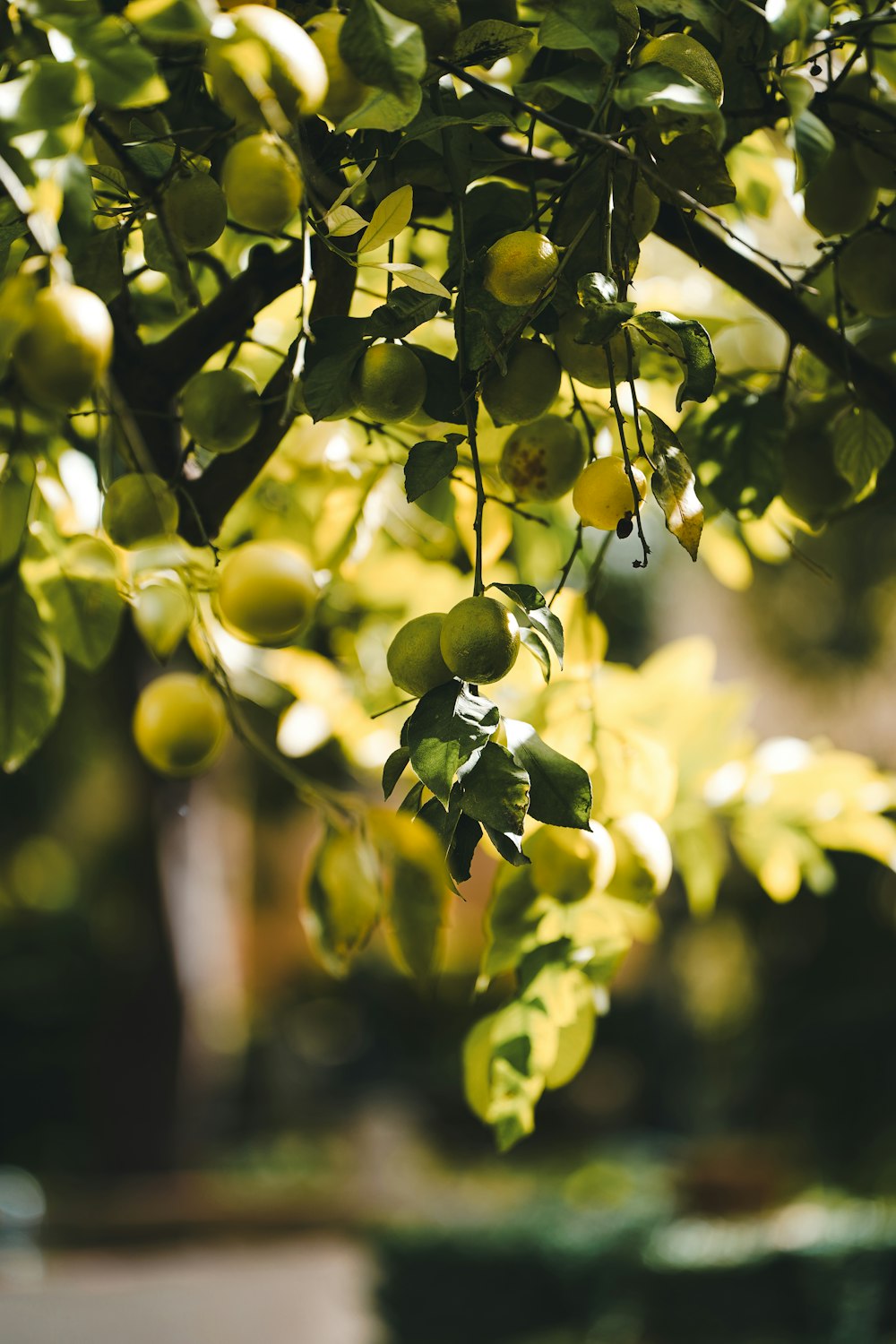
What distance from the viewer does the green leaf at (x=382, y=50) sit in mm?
329

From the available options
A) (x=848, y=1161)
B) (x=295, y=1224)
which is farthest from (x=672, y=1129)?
(x=295, y=1224)

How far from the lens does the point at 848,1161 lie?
4.37m

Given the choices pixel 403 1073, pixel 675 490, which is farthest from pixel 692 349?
pixel 403 1073

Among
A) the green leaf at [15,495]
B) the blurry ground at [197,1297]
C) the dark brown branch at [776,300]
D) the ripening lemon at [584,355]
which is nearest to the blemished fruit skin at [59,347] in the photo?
the green leaf at [15,495]

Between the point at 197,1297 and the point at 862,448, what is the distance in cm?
318

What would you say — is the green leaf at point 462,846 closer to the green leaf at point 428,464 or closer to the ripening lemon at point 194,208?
the green leaf at point 428,464

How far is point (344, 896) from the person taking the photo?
1.57 feet

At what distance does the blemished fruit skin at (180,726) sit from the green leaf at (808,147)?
1.00ft

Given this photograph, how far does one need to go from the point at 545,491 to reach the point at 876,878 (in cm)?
460

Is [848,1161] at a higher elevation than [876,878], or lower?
lower

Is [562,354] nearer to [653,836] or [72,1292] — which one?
[653,836]

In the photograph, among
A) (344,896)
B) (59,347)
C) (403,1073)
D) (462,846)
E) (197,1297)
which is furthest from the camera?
(403,1073)

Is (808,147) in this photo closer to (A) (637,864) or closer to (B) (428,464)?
(B) (428,464)

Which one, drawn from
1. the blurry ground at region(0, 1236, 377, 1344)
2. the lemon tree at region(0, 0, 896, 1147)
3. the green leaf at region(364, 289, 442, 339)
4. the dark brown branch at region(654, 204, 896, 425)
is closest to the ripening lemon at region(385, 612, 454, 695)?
the lemon tree at region(0, 0, 896, 1147)
